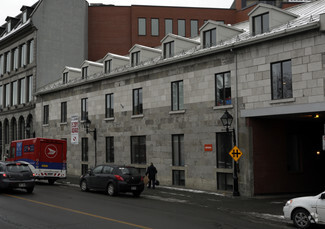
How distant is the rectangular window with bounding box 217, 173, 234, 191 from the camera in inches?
875

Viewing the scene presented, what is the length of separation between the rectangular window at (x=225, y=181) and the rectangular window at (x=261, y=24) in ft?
26.7

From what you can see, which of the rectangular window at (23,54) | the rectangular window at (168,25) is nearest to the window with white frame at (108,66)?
the rectangular window at (23,54)

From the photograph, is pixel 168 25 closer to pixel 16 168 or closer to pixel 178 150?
pixel 178 150

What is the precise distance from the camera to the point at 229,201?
19344 millimetres

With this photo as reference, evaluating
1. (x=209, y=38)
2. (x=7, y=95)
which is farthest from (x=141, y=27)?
(x=209, y=38)

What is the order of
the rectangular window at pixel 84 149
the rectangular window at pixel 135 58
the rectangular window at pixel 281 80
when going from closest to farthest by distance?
1. the rectangular window at pixel 281 80
2. the rectangular window at pixel 135 58
3. the rectangular window at pixel 84 149

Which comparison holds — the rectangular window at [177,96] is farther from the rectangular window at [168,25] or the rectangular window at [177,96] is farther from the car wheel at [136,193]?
the rectangular window at [168,25]

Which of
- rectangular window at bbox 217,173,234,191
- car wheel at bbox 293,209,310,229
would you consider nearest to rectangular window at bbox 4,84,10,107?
rectangular window at bbox 217,173,234,191

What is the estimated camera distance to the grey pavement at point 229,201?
1595 cm

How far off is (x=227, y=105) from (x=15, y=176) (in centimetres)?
1182

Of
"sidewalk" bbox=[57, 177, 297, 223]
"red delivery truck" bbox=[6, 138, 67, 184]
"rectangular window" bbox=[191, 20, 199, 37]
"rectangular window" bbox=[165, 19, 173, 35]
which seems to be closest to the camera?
"sidewalk" bbox=[57, 177, 297, 223]

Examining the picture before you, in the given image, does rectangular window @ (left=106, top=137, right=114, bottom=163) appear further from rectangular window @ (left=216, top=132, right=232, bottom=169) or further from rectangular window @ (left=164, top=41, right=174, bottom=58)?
rectangular window @ (left=216, top=132, right=232, bottom=169)

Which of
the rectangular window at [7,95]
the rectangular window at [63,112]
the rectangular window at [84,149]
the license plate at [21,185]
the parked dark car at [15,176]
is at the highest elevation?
the rectangular window at [7,95]

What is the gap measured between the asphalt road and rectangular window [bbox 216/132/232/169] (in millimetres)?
3745
